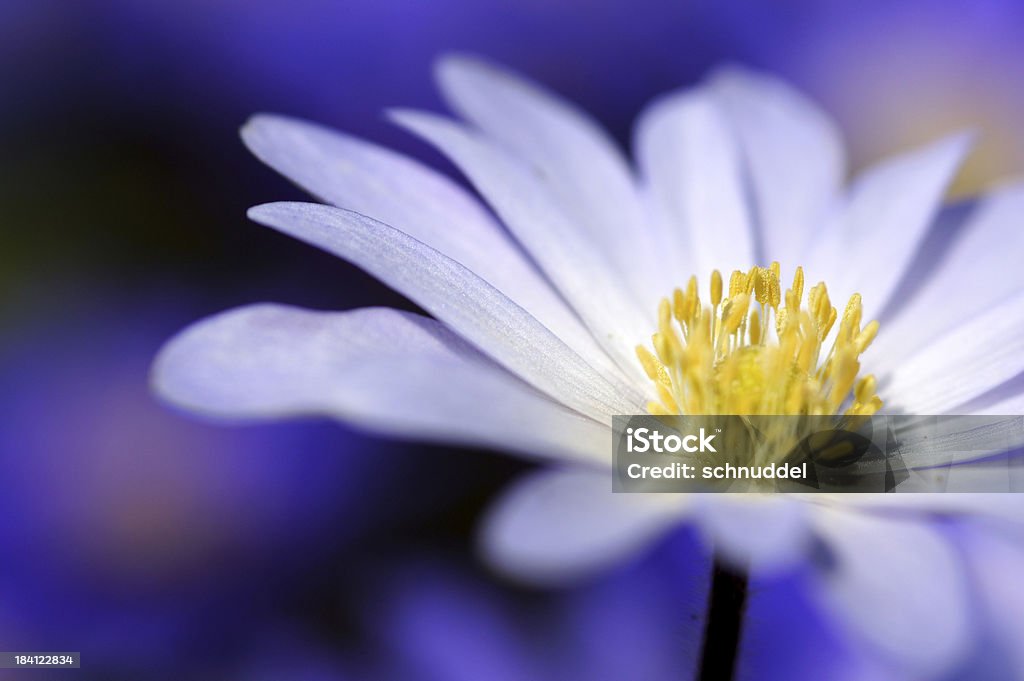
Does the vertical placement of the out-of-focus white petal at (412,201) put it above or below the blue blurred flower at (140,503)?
above

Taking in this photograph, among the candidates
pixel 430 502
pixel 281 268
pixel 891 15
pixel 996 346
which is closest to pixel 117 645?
pixel 430 502

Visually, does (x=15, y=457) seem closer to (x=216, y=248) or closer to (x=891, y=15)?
(x=216, y=248)

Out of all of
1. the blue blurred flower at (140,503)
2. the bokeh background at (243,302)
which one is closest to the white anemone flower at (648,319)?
the bokeh background at (243,302)

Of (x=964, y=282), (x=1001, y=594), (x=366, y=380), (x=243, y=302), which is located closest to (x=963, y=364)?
(x=964, y=282)

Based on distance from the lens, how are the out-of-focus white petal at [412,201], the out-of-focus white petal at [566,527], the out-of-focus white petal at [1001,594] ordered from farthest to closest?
the out-of-focus white petal at [1001,594], the out-of-focus white petal at [412,201], the out-of-focus white petal at [566,527]

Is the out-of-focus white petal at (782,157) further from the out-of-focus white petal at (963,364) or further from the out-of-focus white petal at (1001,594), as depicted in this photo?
the out-of-focus white petal at (1001,594)

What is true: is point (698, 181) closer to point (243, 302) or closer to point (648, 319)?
point (648, 319)

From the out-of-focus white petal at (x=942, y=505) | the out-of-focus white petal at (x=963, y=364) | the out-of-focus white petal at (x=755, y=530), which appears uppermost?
the out-of-focus white petal at (x=963, y=364)
